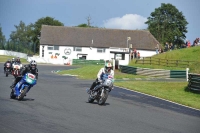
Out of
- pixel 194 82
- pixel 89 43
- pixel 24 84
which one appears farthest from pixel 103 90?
pixel 89 43

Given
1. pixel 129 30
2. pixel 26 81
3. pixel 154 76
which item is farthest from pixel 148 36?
pixel 26 81

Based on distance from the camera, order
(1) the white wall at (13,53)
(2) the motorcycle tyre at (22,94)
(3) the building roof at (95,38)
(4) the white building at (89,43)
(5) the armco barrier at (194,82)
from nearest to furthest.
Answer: (2) the motorcycle tyre at (22,94) → (5) the armco barrier at (194,82) → (1) the white wall at (13,53) → (4) the white building at (89,43) → (3) the building roof at (95,38)

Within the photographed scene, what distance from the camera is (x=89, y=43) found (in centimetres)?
9294

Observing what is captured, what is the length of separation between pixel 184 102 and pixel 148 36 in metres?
72.7

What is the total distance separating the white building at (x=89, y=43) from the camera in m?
91.9

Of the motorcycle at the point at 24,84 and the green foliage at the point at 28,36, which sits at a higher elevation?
the green foliage at the point at 28,36

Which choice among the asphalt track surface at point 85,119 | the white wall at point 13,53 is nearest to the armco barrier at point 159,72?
the asphalt track surface at point 85,119

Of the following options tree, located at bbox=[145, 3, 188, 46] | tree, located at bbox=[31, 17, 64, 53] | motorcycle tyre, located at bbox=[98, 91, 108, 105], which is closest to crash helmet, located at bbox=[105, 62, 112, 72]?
motorcycle tyre, located at bbox=[98, 91, 108, 105]

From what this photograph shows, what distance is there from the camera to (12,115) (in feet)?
41.9

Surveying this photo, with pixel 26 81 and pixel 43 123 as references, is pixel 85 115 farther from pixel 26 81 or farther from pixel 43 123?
pixel 26 81

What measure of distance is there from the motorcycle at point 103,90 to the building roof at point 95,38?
73.7 meters

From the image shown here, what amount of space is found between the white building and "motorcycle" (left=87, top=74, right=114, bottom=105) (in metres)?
71.8

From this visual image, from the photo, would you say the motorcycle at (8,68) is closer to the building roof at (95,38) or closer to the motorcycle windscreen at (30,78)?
the motorcycle windscreen at (30,78)

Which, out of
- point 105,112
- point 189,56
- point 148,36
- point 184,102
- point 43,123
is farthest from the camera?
point 148,36
